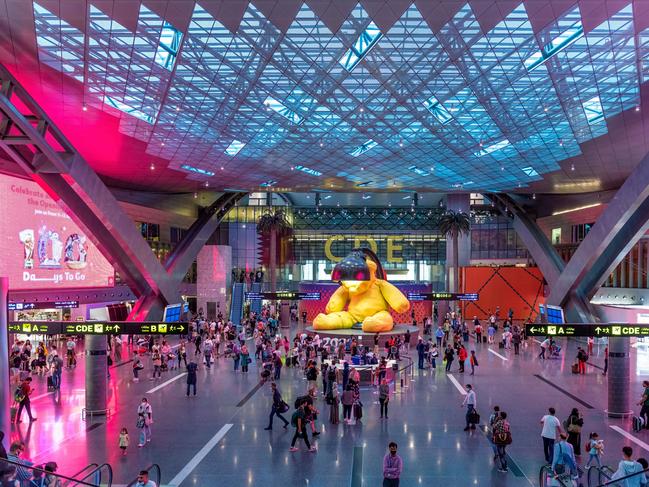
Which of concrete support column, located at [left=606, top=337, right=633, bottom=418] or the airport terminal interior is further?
concrete support column, located at [left=606, top=337, right=633, bottom=418]

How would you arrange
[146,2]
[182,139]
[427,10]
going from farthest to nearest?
[182,139] → [427,10] → [146,2]

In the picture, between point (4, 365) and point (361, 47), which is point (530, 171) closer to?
point (361, 47)

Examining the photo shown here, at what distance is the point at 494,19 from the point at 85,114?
16.3m

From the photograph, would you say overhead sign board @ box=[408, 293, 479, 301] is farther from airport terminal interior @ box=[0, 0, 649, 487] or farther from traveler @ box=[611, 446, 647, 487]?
traveler @ box=[611, 446, 647, 487]

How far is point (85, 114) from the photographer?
25141 millimetres

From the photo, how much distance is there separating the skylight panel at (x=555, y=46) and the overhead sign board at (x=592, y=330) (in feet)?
28.0

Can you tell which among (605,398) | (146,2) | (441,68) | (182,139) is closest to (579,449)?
(605,398)

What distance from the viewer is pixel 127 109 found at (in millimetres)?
25125

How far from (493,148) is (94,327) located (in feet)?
77.7

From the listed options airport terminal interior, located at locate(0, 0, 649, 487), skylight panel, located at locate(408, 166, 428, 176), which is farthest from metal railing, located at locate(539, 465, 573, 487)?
skylight panel, located at locate(408, 166, 428, 176)

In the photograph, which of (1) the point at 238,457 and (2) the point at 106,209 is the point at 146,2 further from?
(2) the point at 106,209

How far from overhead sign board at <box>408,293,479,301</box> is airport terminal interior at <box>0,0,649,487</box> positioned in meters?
3.08

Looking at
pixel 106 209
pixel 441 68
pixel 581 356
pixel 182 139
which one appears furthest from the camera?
pixel 182 139

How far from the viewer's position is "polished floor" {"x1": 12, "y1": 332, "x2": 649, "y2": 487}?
1248 centimetres
